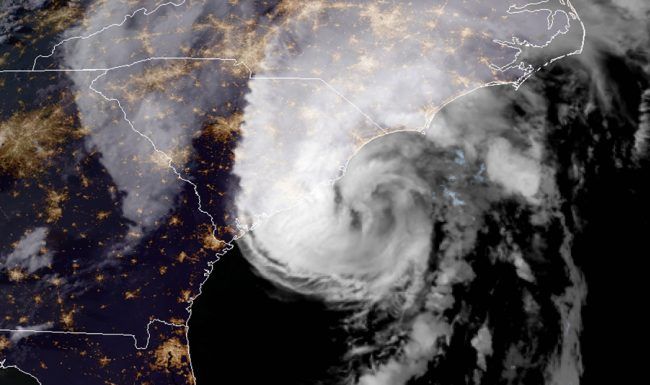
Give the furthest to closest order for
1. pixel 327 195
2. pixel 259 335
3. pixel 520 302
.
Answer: pixel 327 195 < pixel 520 302 < pixel 259 335

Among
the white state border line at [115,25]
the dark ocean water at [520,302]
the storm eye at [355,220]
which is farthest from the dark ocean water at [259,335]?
the white state border line at [115,25]

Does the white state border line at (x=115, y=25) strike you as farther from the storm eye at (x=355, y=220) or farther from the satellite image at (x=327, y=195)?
the storm eye at (x=355, y=220)

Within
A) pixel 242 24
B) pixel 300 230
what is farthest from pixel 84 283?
pixel 242 24

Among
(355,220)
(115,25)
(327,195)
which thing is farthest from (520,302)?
(115,25)

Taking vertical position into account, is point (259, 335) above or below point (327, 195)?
below

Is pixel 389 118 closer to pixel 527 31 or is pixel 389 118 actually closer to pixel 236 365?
pixel 527 31

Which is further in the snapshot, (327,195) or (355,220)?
(327,195)

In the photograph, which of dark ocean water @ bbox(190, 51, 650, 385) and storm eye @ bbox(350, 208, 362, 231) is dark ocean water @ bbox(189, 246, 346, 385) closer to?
dark ocean water @ bbox(190, 51, 650, 385)

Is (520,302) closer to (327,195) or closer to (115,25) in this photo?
(327,195)
